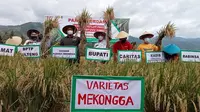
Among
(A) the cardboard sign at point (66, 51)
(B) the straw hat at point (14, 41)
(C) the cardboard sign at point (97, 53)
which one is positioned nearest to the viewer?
(A) the cardboard sign at point (66, 51)

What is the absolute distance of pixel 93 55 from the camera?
387 inches

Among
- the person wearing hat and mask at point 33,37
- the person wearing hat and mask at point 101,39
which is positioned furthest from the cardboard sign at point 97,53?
the person wearing hat and mask at point 33,37

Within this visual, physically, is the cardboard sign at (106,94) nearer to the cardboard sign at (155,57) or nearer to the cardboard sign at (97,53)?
the cardboard sign at (155,57)

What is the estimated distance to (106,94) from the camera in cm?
429

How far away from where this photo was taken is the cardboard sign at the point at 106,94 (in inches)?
165

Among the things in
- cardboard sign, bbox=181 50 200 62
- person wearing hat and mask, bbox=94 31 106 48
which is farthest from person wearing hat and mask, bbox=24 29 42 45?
cardboard sign, bbox=181 50 200 62

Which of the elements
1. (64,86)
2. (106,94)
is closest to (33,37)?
(64,86)

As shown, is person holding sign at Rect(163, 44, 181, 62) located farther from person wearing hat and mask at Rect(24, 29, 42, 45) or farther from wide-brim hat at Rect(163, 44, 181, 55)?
person wearing hat and mask at Rect(24, 29, 42, 45)

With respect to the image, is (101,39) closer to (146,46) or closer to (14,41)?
(146,46)

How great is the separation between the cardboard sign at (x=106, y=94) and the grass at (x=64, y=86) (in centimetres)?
42

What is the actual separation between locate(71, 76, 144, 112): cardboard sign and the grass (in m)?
0.42

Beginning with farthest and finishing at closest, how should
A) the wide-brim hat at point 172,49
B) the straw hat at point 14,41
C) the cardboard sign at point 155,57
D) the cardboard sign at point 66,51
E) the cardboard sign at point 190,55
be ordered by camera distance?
the straw hat at point 14,41
the cardboard sign at point 190,55
the cardboard sign at point 66,51
the cardboard sign at point 155,57
the wide-brim hat at point 172,49

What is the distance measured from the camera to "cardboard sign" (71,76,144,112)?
13.8ft

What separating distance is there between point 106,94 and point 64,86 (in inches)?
42.1
